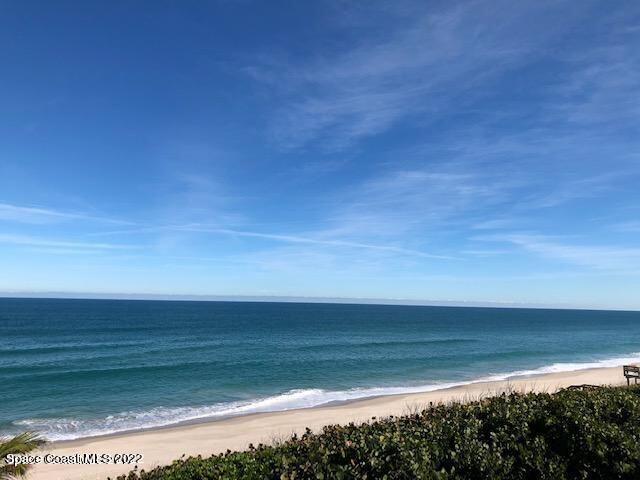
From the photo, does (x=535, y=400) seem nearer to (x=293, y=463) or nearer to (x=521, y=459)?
(x=521, y=459)

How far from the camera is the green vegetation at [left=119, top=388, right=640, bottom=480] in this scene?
237 inches

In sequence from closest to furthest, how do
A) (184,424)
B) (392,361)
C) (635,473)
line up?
(635,473) < (184,424) < (392,361)

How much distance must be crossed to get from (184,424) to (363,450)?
57.9ft

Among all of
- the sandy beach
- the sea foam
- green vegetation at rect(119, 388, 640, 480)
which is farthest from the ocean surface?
green vegetation at rect(119, 388, 640, 480)

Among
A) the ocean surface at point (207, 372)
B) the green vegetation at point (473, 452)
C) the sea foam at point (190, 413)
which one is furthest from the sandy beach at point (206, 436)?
the green vegetation at point (473, 452)

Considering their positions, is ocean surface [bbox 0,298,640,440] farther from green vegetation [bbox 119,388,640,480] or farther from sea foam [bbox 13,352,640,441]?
green vegetation [bbox 119,388,640,480]

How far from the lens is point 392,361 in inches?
1661

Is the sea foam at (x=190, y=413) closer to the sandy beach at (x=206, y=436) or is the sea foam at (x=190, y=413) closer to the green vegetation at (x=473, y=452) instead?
the sandy beach at (x=206, y=436)

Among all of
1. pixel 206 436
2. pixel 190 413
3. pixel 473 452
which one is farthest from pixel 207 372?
pixel 473 452

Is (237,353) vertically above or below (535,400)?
below

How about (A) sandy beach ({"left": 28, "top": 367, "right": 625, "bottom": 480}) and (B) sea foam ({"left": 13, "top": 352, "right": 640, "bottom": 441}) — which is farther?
(B) sea foam ({"left": 13, "top": 352, "right": 640, "bottom": 441})

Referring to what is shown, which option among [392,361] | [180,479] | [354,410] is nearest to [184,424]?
[354,410]

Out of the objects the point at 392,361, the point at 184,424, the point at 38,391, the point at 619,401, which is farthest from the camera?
the point at 392,361

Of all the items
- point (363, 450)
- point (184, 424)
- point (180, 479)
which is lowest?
point (184, 424)
